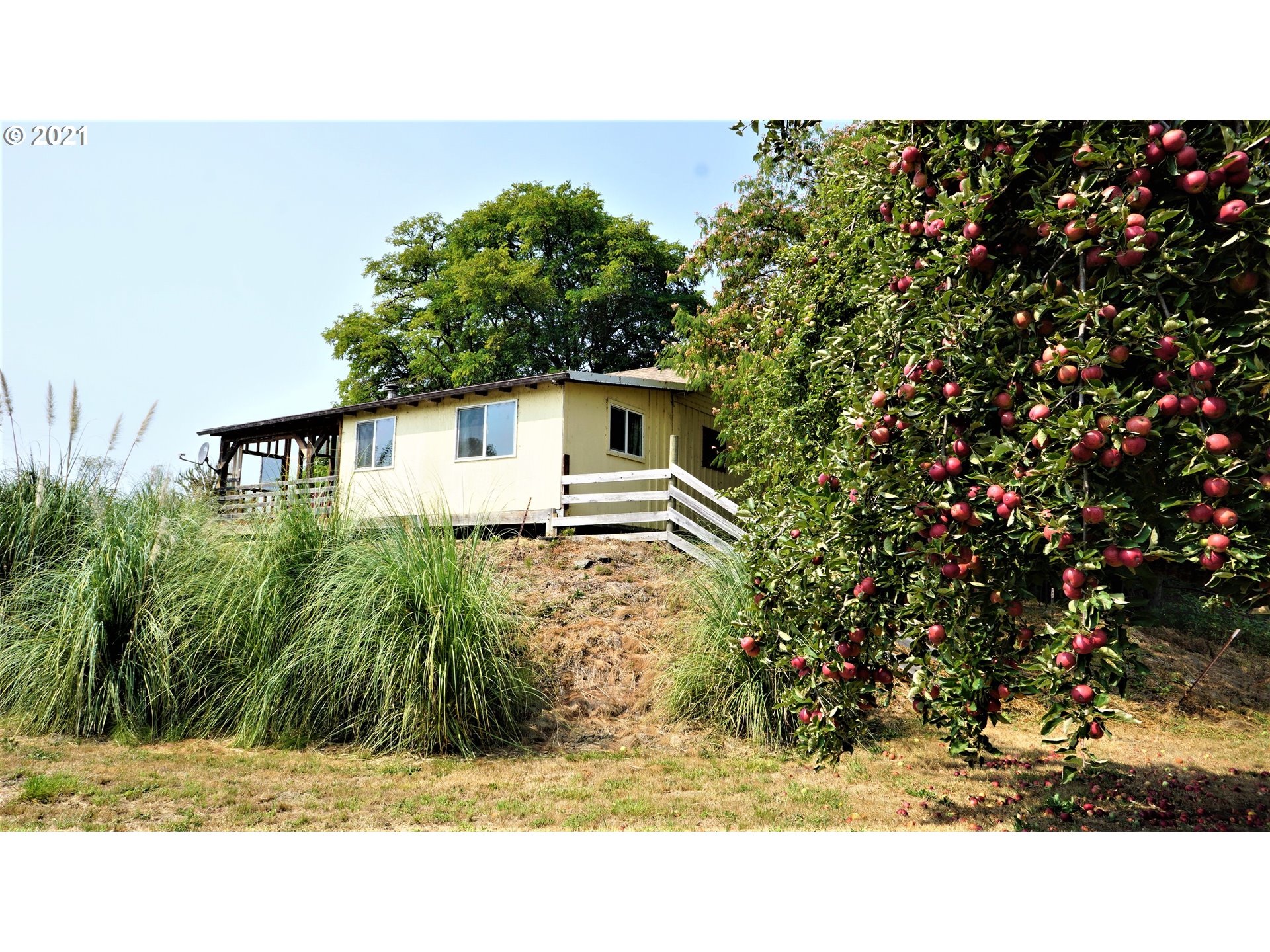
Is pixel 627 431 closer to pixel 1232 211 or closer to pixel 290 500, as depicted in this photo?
pixel 290 500

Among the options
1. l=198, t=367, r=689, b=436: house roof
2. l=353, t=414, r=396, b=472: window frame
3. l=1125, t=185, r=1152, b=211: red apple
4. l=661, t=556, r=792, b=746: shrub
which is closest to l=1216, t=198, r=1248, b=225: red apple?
l=1125, t=185, r=1152, b=211: red apple

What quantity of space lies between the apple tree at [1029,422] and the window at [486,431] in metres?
11.1

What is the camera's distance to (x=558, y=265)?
2731cm

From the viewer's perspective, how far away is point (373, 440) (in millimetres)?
17141

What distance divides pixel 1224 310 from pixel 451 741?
5.60 m

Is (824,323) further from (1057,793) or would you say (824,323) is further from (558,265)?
(558,265)

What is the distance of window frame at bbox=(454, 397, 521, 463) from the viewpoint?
14.9 metres

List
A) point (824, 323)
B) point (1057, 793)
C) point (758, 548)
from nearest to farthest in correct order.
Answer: point (758, 548)
point (1057, 793)
point (824, 323)

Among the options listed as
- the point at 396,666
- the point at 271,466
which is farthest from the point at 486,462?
the point at 271,466

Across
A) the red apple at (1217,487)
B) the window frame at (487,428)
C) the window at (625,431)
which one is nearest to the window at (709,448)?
the window at (625,431)

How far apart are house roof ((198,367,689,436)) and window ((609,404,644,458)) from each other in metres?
0.52

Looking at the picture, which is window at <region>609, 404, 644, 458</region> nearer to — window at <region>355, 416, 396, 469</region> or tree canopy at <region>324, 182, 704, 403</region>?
window at <region>355, 416, 396, 469</region>

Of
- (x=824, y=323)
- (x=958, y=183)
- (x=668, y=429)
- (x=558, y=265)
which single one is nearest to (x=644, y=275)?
(x=558, y=265)

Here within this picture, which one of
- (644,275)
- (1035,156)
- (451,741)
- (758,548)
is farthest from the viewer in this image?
(644,275)
